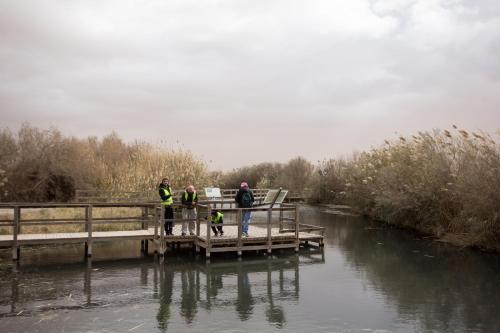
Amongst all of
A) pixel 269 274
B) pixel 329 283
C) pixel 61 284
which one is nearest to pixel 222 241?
pixel 269 274

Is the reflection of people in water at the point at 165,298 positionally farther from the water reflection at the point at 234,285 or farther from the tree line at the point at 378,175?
the tree line at the point at 378,175

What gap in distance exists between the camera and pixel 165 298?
10945 mm

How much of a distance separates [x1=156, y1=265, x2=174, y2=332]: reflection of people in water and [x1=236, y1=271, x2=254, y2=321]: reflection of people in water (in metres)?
1.43

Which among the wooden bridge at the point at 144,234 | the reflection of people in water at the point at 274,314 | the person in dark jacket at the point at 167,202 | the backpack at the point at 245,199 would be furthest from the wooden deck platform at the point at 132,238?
the reflection of people in water at the point at 274,314

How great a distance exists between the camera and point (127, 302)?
10.5 metres

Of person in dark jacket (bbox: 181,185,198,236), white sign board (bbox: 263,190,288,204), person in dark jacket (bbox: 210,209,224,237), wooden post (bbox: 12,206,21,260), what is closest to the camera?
wooden post (bbox: 12,206,21,260)

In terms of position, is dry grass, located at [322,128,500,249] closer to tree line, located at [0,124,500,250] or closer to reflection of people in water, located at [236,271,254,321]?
tree line, located at [0,124,500,250]

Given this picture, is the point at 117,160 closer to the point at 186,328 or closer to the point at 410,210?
the point at 410,210

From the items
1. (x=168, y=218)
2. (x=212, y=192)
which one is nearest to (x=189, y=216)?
(x=168, y=218)

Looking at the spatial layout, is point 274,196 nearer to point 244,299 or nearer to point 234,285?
point 234,285

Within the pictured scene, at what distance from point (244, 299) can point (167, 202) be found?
562 cm

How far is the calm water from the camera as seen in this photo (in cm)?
917

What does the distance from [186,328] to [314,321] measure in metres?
2.36

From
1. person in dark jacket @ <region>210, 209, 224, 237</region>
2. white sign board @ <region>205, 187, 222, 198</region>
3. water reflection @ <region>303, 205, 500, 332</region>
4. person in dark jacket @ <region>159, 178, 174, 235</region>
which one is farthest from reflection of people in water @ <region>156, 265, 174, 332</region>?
white sign board @ <region>205, 187, 222, 198</region>
